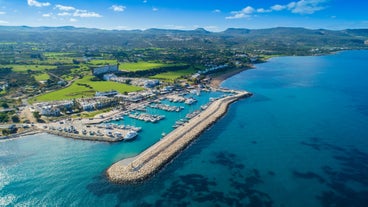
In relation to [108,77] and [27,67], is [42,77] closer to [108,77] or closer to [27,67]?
[108,77]

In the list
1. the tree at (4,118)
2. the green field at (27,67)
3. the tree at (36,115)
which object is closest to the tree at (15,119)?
the tree at (4,118)

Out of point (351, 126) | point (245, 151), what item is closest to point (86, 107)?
point (245, 151)

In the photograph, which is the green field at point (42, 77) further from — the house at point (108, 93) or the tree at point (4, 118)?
the tree at point (4, 118)

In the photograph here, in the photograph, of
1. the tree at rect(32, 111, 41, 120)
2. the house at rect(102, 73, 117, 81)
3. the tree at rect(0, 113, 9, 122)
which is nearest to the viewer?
the tree at rect(0, 113, 9, 122)

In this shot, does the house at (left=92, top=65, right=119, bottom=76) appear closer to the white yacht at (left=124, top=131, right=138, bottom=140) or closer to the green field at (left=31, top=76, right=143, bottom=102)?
the green field at (left=31, top=76, right=143, bottom=102)

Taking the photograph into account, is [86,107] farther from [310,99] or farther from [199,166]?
[310,99]

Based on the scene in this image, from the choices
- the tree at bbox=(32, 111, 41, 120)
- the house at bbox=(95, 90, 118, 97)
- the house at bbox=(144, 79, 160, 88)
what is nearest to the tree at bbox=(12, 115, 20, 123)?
the tree at bbox=(32, 111, 41, 120)

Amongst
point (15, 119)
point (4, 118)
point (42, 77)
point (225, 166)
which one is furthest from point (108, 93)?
point (225, 166)
